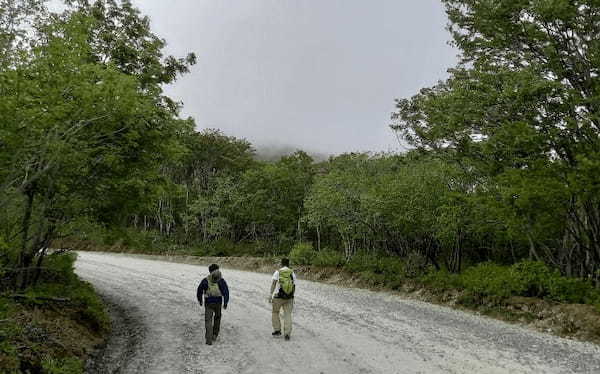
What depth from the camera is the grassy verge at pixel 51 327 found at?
5434mm

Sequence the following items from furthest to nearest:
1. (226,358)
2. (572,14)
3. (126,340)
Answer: (572,14) < (126,340) < (226,358)

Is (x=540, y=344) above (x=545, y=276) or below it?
below

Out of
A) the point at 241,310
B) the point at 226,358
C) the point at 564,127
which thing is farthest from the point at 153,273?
the point at 564,127

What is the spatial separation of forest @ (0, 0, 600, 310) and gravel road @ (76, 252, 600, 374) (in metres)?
2.57

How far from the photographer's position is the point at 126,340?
898cm

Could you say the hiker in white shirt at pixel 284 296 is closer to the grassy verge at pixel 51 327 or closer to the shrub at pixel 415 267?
the grassy verge at pixel 51 327

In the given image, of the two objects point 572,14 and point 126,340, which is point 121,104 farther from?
point 572,14

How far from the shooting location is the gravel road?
7.27m

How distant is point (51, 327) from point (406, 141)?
55.9 ft

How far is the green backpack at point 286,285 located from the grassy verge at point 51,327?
13.3 ft

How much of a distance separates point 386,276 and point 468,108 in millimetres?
9133

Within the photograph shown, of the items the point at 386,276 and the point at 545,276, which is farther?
the point at 386,276

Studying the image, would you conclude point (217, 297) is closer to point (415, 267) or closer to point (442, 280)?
point (442, 280)

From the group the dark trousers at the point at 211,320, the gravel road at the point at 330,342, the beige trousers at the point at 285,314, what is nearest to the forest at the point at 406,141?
the gravel road at the point at 330,342
